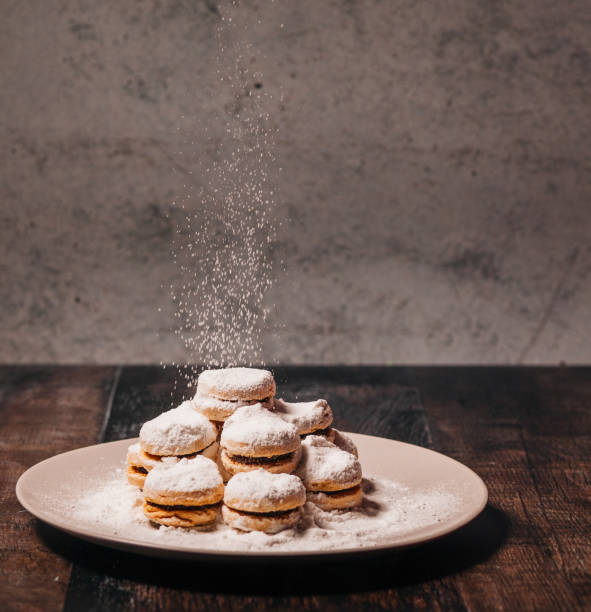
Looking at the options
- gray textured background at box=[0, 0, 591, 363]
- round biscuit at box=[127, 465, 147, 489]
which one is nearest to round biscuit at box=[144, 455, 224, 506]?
round biscuit at box=[127, 465, 147, 489]

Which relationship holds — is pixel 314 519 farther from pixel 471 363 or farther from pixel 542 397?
pixel 471 363

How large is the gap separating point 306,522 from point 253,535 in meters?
0.09

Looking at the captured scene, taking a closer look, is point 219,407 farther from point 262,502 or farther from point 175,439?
point 262,502

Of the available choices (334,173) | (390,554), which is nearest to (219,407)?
(390,554)

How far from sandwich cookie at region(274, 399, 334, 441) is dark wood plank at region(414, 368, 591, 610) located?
30 centimetres

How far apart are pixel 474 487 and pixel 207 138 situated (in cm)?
170

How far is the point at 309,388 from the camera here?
2199 millimetres

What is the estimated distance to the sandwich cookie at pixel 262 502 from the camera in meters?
1.09

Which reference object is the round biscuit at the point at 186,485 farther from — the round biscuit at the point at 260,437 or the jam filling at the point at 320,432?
the jam filling at the point at 320,432

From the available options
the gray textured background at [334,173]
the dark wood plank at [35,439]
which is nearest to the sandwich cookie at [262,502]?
the dark wood plank at [35,439]

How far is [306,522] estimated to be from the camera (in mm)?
1152

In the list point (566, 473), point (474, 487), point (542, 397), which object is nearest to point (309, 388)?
point (542, 397)

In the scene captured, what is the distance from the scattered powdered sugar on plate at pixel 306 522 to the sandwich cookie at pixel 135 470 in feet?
0.05

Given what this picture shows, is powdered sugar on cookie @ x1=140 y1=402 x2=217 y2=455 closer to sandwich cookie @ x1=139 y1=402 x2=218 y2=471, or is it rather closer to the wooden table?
sandwich cookie @ x1=139 y1=402 x2=218 y2=471
